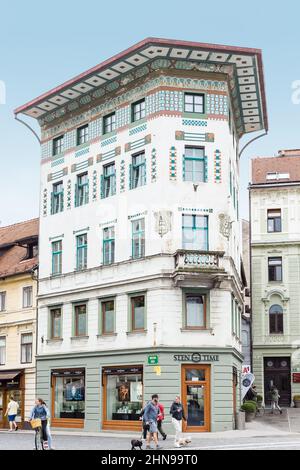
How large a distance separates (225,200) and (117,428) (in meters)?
12.4

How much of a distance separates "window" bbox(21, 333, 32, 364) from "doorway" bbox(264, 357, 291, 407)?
19.7m

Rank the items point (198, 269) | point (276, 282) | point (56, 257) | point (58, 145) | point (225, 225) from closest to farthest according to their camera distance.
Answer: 1. point (198, 269)
2. point (225, 225)
3. point (56, 257)
4. point (58, 145)
5. point (276, 282)

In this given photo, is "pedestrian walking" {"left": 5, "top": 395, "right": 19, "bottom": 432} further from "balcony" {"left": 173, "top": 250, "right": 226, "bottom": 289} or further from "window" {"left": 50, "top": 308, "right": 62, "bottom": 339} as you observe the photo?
"balcony" {"left": 173, "top": 250, "right": 226, "bottom": 289}

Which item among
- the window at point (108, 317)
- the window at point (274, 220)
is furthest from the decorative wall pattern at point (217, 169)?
the window at point (274, 220)

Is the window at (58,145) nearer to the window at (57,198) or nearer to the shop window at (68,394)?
the window at (57,198)

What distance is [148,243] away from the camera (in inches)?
1635

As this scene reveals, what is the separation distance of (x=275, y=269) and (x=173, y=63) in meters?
24.6

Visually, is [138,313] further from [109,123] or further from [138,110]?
[109,123]

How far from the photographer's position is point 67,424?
4459 centimetres

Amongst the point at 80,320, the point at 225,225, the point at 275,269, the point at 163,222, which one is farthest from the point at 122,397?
the point at 275,269

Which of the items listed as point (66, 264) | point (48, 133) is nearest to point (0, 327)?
point (66, 264)

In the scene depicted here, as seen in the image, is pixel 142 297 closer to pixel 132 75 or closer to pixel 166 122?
pixel 166 122

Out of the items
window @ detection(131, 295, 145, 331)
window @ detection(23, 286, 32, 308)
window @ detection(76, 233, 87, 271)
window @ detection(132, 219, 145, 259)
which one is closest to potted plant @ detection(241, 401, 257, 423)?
window @ detection(131, 295, 145, 331)

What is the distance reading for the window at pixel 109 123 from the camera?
4531 cm
